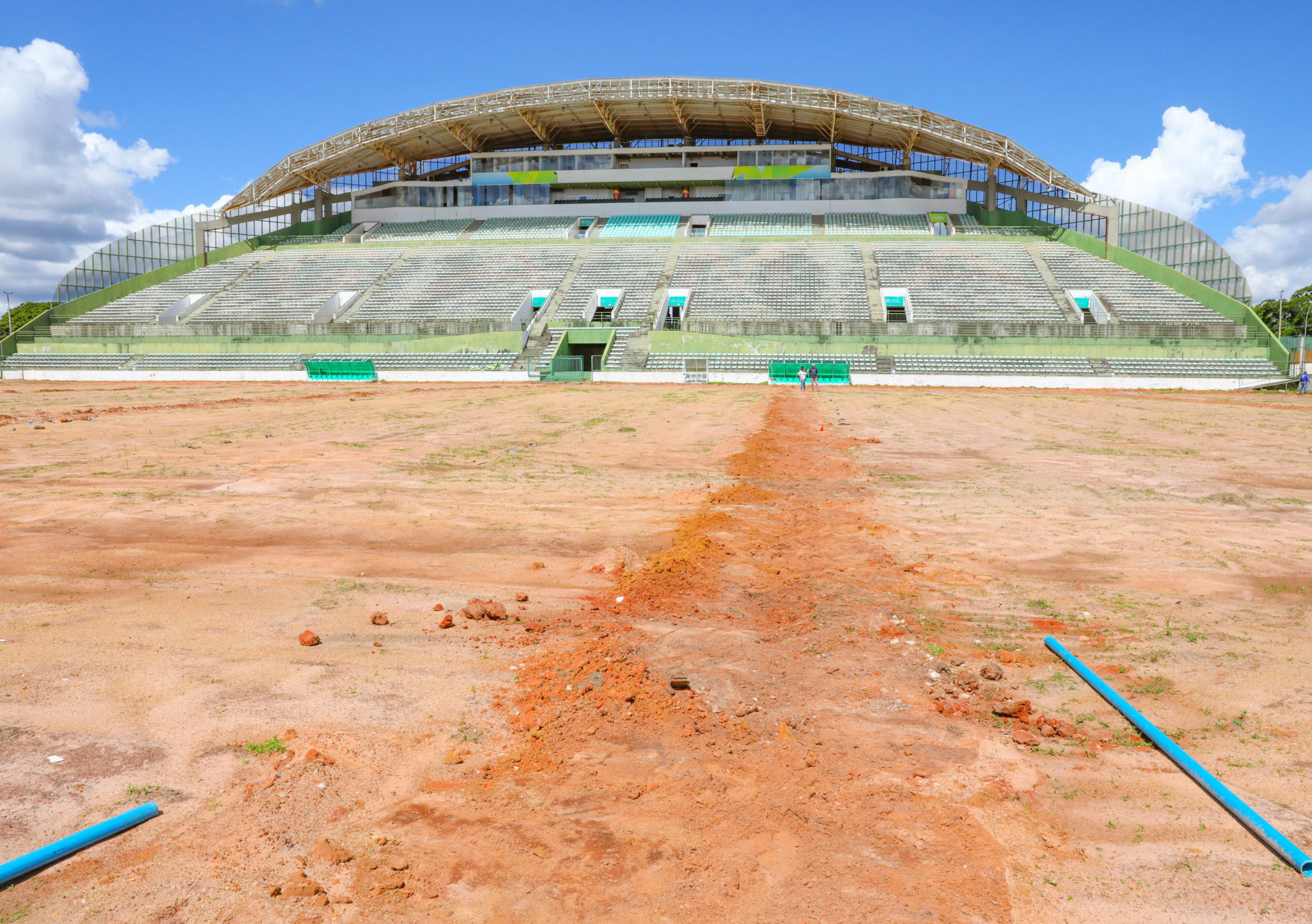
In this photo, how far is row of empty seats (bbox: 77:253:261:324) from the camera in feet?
167

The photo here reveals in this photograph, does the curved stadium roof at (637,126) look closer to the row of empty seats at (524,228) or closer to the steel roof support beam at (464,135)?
the steel roof support beam at (464,135)

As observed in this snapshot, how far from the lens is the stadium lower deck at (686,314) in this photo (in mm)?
40344

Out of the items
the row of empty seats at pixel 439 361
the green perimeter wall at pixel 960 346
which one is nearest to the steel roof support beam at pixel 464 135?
the row of empty seats at pixel 439 361

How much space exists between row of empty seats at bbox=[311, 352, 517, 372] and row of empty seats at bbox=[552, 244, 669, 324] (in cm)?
580

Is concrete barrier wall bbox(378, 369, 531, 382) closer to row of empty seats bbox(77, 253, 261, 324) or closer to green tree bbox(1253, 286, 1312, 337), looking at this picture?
row of empty seats bbox(77, 253, 261, 324)

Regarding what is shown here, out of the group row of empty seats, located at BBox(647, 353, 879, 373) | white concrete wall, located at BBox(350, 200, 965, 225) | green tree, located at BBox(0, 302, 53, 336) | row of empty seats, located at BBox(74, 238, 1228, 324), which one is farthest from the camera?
green tree, located at BBox(0, 302, 53, 336)

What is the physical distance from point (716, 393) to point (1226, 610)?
27301mm

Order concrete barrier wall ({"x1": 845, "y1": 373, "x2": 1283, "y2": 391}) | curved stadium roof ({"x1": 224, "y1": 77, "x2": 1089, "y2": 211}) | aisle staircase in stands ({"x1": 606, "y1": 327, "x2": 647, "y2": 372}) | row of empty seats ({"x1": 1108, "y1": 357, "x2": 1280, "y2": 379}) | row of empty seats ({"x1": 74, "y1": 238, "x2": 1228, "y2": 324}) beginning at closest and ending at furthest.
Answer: concrete barrier wall ({"x1": 845, "y1": 373, "x2": 1283, "y2": 391})
row of empty seats ({"x1": 1108, "y1": 357, "x2": 1280, "y2": 379})
aisle staircase in stands ({"x1": 606, "y1": 327, "x2": 647, "y2": 372})
row of empty seats ({"x1": 74, "y1": 238, "x2": 1228, "y2": 324})
curved stadium roof ({"x1": 224, "y1": 77, "x2": 1089, "y2": 211})

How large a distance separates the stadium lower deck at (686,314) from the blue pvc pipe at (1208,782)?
1435 inches

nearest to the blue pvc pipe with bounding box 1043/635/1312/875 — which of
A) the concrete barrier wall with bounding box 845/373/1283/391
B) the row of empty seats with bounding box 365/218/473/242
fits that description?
the concrete barrier wall with bounding box 845/373/1283/391

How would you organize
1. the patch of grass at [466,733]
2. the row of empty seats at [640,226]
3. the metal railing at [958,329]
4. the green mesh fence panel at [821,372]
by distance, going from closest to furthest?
the patch of grass at [466,733], the metal railing at [958,329], the green mesh fence panel at [821,372], the row of empty seats at [640,226]

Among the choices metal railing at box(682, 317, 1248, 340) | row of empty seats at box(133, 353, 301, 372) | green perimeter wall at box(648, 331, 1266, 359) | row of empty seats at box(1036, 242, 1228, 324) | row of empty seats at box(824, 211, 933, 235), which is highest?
row of empty seats at box(824, 211, 933, 235)

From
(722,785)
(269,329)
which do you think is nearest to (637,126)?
(269,329)

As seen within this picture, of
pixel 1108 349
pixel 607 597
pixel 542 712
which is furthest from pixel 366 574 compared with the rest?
pixel 1108 349
